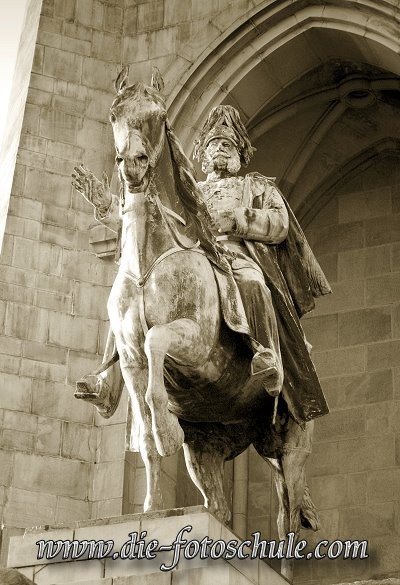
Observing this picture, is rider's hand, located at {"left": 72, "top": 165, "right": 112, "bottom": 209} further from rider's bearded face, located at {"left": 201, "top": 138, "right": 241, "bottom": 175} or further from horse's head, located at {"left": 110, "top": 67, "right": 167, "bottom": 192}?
horse's head, located at {"left": 110, "top": 67, "right": 167, "bottom": 192}

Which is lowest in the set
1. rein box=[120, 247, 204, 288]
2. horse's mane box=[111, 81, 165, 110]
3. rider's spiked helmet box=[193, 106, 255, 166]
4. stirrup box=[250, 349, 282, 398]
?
stirrup box=[250, 349, 282, 398]

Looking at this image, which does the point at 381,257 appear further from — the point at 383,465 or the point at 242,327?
the point at 242,327

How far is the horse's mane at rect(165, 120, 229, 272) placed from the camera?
7.08 m

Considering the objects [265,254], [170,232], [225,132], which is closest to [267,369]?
[170,232]

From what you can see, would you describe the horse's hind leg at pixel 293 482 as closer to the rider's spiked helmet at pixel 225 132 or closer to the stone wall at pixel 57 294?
the rider's spiked helmet at pixel 225 132

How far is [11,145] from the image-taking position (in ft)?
34.0

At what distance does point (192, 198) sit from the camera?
7.14 m

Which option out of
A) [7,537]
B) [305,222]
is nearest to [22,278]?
[7,537]

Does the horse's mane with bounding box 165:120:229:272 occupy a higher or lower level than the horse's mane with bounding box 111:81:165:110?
lower

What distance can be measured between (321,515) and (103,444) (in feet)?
6.06

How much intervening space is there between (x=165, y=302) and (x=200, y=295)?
0.67 feet

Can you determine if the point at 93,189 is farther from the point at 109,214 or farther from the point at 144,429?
the point at 144,429

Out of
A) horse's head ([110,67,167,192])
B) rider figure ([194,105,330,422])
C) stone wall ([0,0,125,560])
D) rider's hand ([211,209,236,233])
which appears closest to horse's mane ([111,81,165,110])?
horse's head ([110,67,167,192])

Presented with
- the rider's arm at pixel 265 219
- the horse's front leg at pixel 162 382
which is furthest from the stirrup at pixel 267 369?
the rider's arm at pixel 265 219
